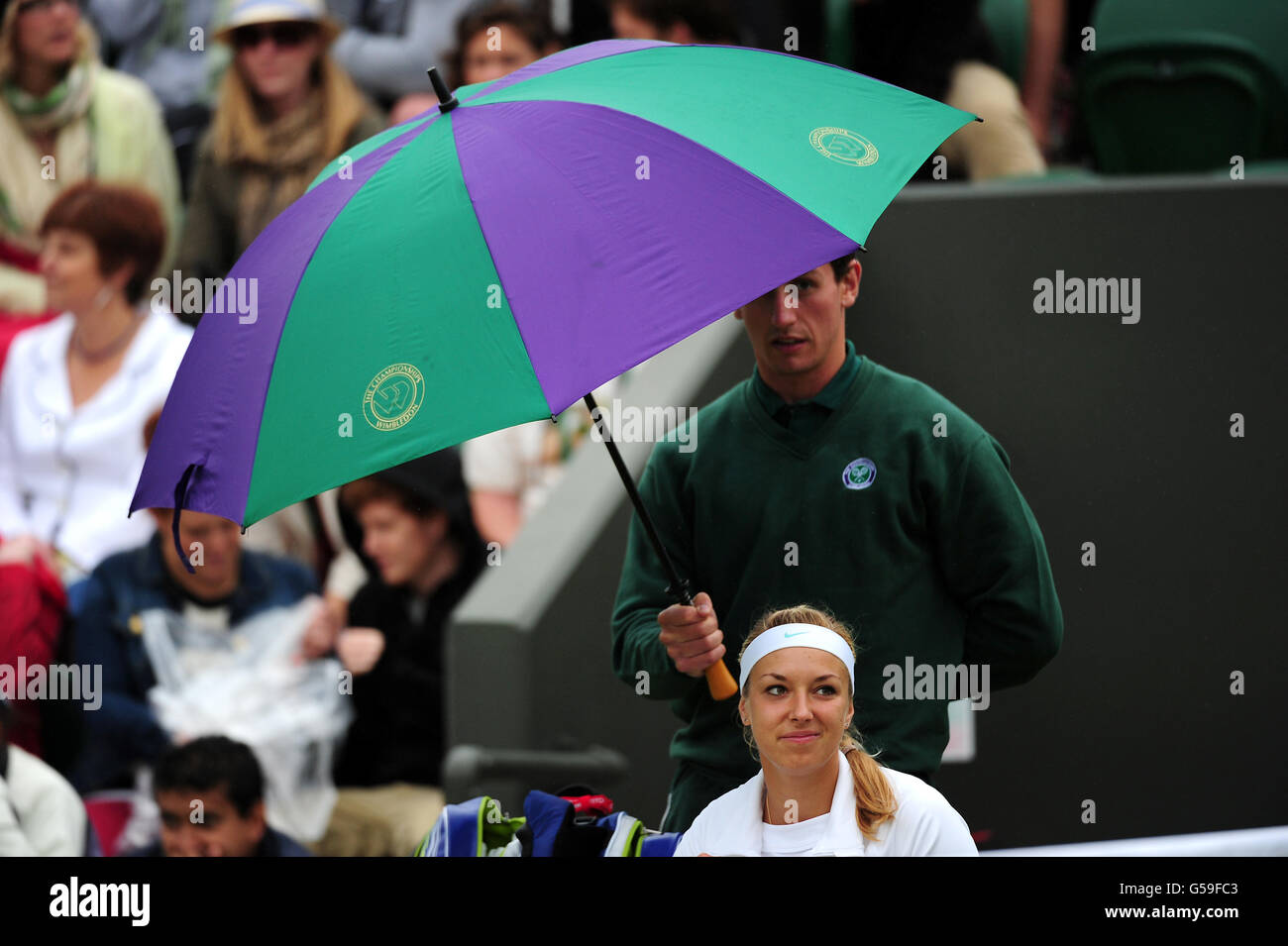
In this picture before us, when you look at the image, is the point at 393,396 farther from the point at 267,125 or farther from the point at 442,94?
the point at 267,125

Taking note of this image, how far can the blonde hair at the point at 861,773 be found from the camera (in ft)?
10.6

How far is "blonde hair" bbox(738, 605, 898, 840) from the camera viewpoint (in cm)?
322

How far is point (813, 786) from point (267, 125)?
14.4 ft

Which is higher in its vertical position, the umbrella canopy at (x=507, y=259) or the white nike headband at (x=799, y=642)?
the umbrella canopy at (x=507, y=259)

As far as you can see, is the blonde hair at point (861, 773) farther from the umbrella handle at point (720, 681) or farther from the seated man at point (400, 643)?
the seated man at point (400, 643)

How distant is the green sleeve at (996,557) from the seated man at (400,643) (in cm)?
242

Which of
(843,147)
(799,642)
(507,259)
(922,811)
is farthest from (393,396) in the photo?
(922,811)

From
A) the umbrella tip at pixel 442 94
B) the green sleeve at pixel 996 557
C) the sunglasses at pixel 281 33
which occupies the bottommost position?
the green sleeve at pixel 996 557

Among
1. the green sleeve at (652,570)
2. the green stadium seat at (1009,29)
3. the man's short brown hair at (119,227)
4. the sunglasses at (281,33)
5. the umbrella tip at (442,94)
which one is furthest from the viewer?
the green stadium seat at (1009,29)

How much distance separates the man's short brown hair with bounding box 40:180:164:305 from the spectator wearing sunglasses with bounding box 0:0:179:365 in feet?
0.85

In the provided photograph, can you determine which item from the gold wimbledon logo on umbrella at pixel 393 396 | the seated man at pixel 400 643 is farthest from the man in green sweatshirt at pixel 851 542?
the seated man at pixel 400 643

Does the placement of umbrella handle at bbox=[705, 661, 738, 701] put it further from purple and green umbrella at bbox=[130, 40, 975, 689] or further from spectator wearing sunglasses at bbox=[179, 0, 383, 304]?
spectator wearing sunglasses at bbox=[179, 0, 383, 304]

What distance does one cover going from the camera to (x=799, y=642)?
329 centimetres
